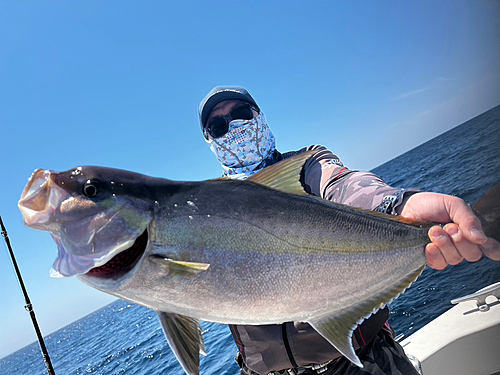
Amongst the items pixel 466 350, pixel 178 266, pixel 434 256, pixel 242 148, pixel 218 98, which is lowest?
pixel 466 350

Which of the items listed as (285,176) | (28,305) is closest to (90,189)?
(285,176)

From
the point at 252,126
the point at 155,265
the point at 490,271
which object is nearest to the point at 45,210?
the point at 155,265

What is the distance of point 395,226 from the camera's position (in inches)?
79.5

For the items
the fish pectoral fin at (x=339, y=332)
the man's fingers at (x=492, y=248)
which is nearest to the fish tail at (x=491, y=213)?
the man's fingers at (x=492, y=248)

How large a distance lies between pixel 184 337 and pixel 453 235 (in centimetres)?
173

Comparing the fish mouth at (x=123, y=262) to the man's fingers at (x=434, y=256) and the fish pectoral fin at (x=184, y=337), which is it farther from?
the man's fingers at (x=434, y=256)

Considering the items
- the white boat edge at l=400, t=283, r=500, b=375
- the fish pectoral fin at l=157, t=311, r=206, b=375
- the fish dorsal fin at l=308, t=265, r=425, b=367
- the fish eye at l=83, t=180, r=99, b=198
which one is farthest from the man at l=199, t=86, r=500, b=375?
the white boat edge at l=400, t=283, r=500, b=375

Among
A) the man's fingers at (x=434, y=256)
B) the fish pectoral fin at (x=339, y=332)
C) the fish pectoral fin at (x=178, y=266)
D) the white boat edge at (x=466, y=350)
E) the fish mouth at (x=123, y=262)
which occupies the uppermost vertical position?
the fish mouth at (x=123, y=262)

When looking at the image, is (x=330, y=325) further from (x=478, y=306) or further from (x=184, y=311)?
(x=478, y=306)

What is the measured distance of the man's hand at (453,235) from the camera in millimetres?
1843

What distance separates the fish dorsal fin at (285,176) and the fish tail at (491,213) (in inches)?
42.2

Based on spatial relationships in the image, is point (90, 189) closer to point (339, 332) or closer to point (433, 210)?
point (339, 332)

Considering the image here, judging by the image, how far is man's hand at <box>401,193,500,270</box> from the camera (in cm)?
184

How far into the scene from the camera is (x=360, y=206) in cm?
244
